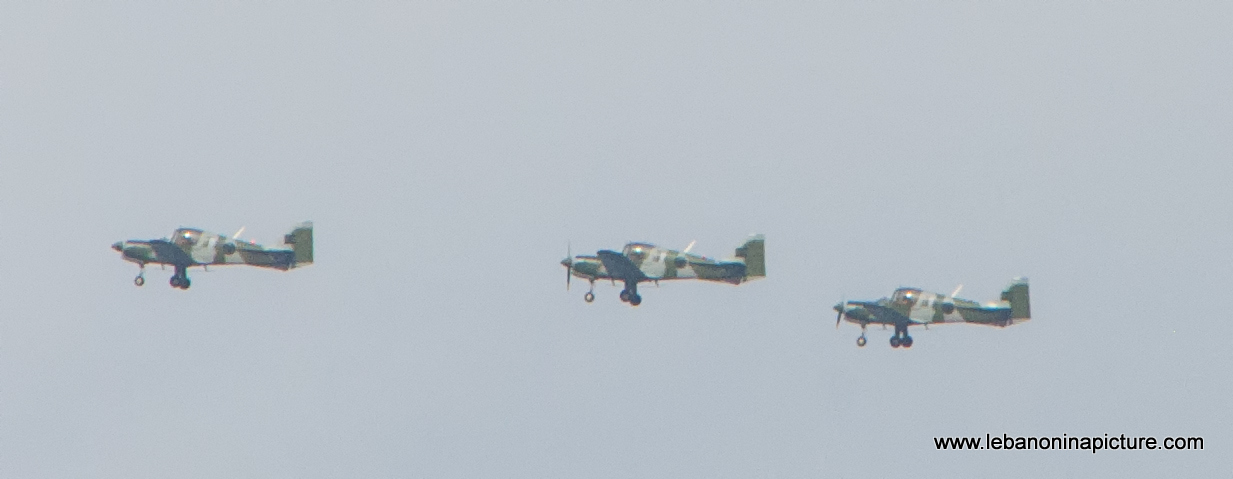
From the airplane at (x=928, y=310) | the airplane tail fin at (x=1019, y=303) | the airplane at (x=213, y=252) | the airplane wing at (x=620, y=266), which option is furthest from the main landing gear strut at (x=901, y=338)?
the airplane at (x=213, y=252)

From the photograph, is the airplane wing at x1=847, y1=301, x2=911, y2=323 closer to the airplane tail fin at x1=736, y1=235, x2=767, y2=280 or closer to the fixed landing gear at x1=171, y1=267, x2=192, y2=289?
the airplane tail fin at x1=736, y1=235, x2=767, y2=280

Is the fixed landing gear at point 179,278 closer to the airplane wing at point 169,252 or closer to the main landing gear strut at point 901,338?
the airplane wing at point 169,252

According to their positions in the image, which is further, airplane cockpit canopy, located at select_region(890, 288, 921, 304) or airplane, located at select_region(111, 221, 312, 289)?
airplane cockpit canopy, located at select_region(890, 288, 921, 304)

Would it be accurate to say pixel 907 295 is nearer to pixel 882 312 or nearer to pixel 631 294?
pixel 882 312

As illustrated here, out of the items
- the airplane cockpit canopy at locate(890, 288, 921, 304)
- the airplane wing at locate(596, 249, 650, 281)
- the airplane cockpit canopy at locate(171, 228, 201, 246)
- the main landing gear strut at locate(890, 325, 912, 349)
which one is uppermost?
the airplane cockpit canopy at locate(171, 228, 201, 246)

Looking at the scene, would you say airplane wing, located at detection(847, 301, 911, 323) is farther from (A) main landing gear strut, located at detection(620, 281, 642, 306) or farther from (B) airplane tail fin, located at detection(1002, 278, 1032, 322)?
(A) main landing gear strut, located at detection(620, 281, 642, 306)

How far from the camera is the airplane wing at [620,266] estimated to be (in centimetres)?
12038

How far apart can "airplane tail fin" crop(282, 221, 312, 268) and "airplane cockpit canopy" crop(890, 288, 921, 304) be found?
25.3 meters

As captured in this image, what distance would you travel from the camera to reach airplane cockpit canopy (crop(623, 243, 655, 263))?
121m

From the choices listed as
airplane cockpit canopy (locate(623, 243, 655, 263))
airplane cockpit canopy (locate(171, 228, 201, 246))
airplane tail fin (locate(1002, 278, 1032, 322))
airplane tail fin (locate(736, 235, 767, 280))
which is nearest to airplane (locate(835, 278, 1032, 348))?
airplane tail fin (locate(1002, 278, 1032, 322))

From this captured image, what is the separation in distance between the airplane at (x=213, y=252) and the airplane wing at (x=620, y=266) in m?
12.7

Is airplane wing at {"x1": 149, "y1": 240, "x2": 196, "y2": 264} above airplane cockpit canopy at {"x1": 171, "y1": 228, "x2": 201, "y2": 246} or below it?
below

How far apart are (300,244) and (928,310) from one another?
27068mm

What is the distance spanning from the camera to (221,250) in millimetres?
118250
